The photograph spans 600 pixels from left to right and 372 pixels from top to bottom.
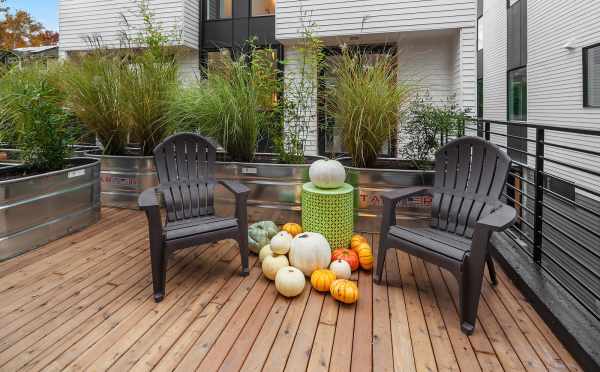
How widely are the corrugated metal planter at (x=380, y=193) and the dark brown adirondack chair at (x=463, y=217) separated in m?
0.69

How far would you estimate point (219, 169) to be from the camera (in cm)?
395

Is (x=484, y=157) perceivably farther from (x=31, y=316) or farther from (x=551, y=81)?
(x=551, y=81)

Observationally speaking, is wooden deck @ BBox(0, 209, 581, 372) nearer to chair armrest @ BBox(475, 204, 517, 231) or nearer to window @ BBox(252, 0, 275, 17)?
chair armrest @ BBox(475, 204, 517, 231)

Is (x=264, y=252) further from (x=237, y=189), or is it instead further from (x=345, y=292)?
(x=345, y=292)

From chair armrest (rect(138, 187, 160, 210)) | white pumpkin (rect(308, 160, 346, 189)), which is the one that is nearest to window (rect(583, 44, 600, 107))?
white pumpkin (rect(308, 160, 346, 189))

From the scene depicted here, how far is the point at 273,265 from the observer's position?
2590 mm

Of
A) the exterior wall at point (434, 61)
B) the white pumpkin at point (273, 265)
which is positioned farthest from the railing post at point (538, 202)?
the exterior wall at point (434, 61)

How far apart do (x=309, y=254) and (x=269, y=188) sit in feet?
4.55

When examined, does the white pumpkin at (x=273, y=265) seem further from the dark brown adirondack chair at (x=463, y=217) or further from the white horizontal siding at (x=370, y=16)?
the white horizontal siding at (x=370, y=16)

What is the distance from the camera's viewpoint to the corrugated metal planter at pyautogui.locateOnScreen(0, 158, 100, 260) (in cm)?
300

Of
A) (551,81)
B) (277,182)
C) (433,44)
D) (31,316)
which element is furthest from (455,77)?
(31,316)

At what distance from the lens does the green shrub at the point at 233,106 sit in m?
3.73

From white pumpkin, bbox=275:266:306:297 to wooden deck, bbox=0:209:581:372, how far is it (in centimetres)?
7

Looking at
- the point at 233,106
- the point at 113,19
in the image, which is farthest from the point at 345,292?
the point at 113,19
